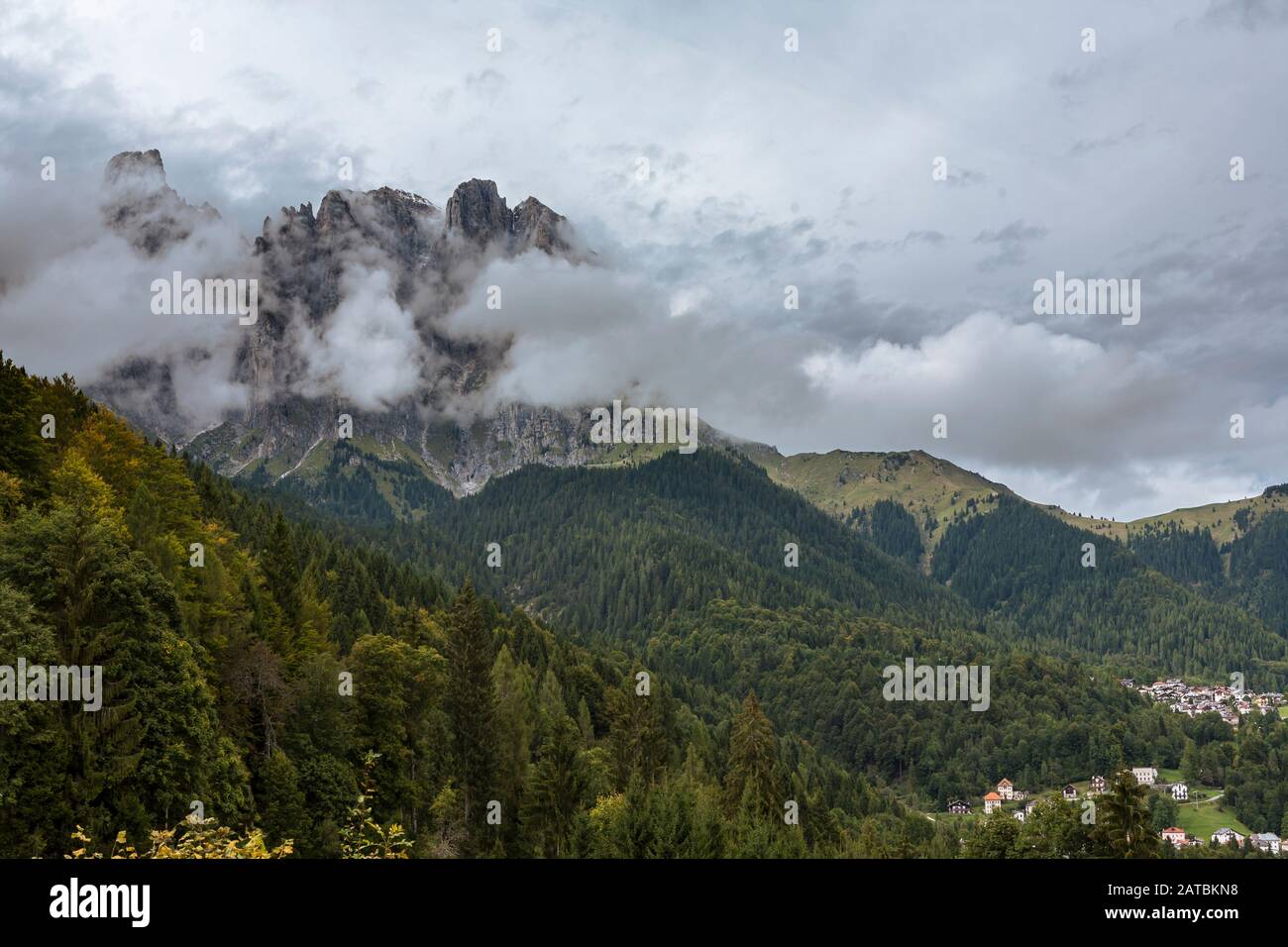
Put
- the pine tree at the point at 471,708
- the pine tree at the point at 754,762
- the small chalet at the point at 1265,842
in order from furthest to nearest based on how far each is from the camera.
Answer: the small chalet at the point at 1265,842 → the pine tree at the point at 754,762 → the pine tree at the point at 471,708

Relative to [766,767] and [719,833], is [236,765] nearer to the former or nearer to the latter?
[719,833]

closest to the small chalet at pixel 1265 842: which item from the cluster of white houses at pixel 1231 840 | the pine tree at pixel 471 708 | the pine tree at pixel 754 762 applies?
the cluster of white houses at pixel 1231 840

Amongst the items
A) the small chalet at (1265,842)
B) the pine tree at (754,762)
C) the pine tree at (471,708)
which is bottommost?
the small chalet at (1265,842)

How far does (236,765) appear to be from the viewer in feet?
144

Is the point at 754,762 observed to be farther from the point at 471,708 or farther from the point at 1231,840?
the point at 1231,840

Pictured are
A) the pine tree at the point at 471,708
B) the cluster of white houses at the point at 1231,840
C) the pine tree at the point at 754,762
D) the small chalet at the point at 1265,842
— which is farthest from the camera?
the small chalet at the point at 1265,842

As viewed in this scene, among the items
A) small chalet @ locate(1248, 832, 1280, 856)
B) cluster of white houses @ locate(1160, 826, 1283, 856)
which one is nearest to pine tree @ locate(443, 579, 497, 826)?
cluster of white houses @ locate(1160, 826, 1283, 856)

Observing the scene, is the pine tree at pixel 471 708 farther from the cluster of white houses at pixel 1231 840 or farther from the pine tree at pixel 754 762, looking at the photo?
the cluster of white houses at pixel 1231 840

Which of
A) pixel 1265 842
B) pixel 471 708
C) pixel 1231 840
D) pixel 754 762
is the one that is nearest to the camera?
pixel 471 708

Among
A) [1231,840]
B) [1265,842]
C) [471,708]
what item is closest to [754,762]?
[471,708]

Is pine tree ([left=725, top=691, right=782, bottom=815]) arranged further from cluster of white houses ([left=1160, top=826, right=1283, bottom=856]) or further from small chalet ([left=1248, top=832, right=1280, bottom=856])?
small chalet ([left=1248, top=832, right=1280, bottom=856])

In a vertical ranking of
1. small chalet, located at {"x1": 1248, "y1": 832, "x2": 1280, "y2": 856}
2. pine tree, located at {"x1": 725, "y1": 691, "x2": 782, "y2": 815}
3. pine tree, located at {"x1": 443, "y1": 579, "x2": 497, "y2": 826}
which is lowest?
small chalet, located at {"x1": 1248, "y1": 832, "x2": 1280, "y2": 856}
